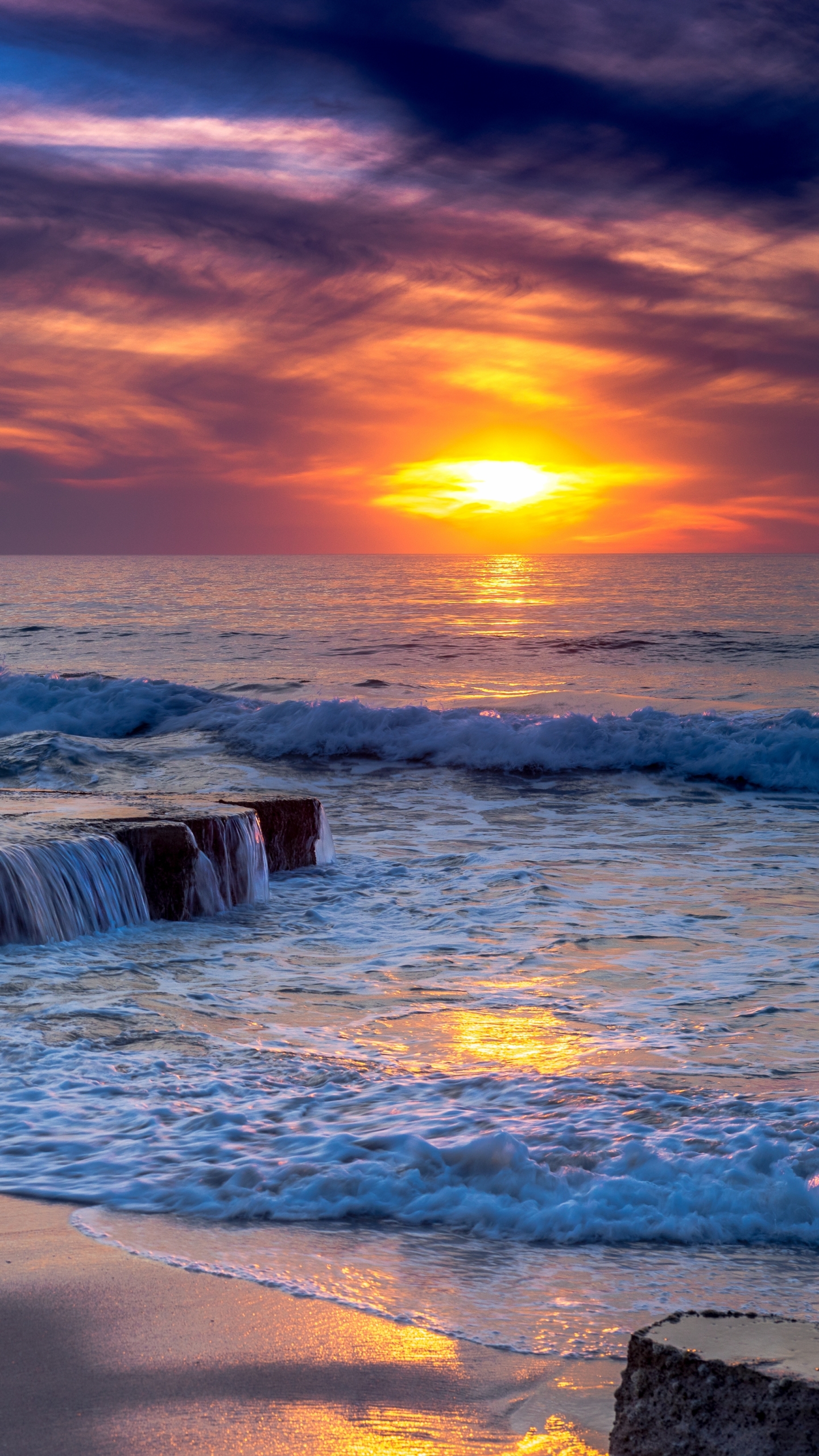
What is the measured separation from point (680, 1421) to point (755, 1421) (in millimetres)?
124

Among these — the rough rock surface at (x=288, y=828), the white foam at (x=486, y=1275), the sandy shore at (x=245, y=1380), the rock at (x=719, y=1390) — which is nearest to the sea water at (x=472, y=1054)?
the white foam at (x=486, y=1275)

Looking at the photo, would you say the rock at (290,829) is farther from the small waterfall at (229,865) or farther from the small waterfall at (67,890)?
the small waterfall at (67,890)

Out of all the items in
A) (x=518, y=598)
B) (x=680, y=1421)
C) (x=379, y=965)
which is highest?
(x=518, y=598)

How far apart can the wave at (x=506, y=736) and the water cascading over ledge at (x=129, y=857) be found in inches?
295

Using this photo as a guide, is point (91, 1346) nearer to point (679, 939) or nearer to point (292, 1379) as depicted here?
point (292, 1379)

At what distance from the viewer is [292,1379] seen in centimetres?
232

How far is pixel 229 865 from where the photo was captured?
24.4 ft

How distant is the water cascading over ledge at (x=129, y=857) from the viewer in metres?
6.23

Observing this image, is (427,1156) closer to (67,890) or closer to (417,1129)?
(417,1129)

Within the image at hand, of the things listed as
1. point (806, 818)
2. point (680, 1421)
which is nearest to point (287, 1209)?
point (680, 1421)

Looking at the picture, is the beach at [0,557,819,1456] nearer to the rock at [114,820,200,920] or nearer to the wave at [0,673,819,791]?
the rock at [114,820,200,920]

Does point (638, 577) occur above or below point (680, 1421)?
above

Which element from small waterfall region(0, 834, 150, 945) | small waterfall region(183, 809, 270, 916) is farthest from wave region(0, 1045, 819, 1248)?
small waterfall region(183, 809, 270, 916)

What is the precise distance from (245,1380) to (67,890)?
14.4 feet
